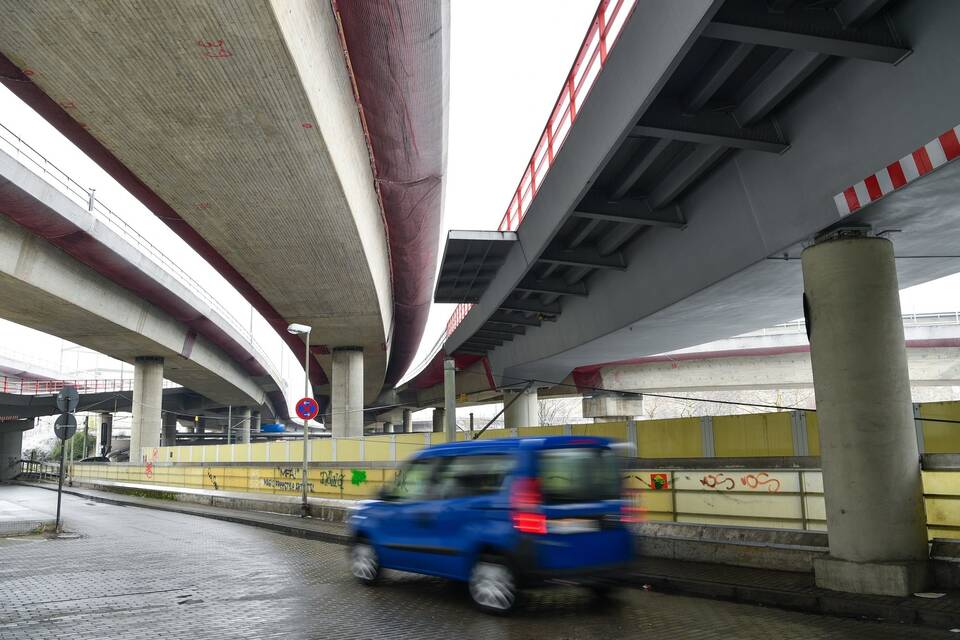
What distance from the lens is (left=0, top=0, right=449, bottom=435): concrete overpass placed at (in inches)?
369

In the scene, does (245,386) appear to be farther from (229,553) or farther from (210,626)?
(210,626)

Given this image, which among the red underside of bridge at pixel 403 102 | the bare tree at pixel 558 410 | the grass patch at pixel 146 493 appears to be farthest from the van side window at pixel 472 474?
the bare tree at pixel 558 410

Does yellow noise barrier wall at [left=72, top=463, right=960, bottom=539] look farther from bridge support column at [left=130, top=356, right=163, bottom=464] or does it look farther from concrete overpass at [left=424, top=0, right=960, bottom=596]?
bridge support column at [left=130, top=356, right=163, bottom=464]

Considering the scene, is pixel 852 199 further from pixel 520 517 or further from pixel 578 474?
pixel 520 517

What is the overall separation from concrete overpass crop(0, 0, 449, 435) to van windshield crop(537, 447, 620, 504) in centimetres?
624

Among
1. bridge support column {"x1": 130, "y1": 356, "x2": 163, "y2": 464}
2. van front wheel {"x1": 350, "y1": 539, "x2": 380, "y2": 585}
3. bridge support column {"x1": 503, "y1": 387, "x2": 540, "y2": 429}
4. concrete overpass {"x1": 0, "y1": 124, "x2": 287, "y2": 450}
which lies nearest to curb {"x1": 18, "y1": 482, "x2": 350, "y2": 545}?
van front wheel {"x1": 350, "y1": 539, "x2": 380, "y2": 585}

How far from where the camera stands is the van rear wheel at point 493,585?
279 inches

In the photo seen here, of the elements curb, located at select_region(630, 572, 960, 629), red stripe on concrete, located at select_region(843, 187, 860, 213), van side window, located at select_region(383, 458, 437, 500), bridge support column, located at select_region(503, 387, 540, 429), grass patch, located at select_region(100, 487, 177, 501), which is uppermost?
red stripe on concrete, located at select_region(843, 187, 860, 213)

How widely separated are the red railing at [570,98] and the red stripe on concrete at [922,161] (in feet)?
11.2

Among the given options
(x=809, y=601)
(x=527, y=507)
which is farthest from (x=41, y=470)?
(x=809, y=601)

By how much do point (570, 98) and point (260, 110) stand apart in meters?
4.90

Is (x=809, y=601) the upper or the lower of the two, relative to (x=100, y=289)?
lower

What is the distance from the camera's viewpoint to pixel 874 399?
7.90m

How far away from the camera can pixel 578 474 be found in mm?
7312
